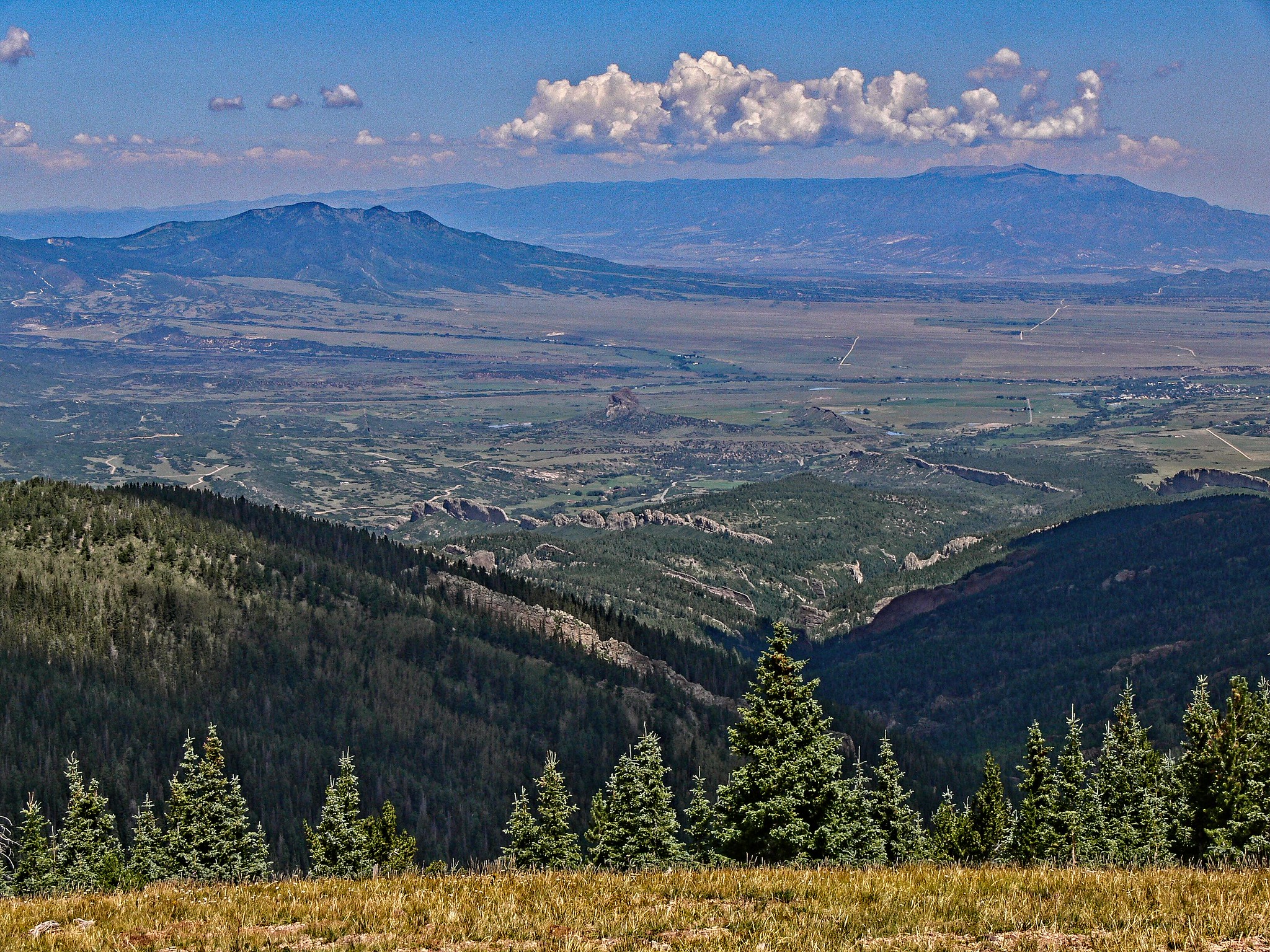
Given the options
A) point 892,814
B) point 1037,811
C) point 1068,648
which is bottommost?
point 1068,648

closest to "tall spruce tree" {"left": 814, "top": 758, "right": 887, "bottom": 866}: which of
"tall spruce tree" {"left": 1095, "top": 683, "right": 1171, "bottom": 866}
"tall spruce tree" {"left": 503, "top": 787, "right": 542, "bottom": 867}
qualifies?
"tall spruce tree" {"left": 1095, "top": 683, "right": 1171, "bottom": 866}

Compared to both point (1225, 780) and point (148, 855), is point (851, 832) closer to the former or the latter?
point (1225, 780)

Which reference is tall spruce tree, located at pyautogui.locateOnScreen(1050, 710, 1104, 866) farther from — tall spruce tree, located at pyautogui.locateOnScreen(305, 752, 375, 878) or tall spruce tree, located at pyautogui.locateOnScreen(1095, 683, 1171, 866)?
tall spruce tree, located at pyautogui.locateOnScreen(305, 752, 375, 878)

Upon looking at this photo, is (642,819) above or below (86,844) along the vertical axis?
above

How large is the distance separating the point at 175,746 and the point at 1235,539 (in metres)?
151

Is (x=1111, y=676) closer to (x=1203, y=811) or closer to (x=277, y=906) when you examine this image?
(x=1203, y=811)

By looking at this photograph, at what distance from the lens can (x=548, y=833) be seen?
62.5 meters

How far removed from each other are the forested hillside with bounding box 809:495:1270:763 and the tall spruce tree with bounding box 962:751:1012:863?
57824 mm

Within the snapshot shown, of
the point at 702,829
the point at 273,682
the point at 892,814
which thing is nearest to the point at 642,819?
the point at 702,829

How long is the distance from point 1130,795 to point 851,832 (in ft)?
62.6

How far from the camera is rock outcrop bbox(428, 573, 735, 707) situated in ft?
485

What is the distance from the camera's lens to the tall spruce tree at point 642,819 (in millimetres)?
56812

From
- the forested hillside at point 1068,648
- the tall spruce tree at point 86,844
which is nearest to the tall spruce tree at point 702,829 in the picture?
the tall spruce tree at point 86,844

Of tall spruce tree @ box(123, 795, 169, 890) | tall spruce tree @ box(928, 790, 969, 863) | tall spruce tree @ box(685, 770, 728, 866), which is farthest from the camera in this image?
tall spruce tree @ box(928, 790, 969, 863)
